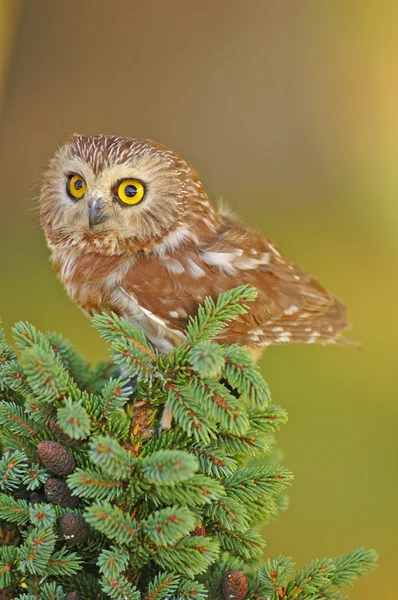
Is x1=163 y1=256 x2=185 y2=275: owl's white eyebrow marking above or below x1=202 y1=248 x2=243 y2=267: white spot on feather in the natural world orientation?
below

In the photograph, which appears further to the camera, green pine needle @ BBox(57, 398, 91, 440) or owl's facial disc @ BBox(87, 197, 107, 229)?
owl's facial disc @ BBox(87, 197, 107, 229)

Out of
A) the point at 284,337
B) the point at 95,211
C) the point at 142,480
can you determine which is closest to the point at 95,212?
the point at 95,211

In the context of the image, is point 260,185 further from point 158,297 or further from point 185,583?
point 185,583

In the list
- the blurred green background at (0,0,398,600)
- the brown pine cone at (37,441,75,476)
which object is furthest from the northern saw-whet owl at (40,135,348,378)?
Answer: the blurred green background at (0,0,398,600)

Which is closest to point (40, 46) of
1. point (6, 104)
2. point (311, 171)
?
point (6, 104)

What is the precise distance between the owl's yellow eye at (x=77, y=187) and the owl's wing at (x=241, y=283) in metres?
0.21

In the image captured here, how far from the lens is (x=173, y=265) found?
1.34 m

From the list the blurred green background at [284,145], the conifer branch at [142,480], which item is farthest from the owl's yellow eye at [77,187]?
the blurred green background at [284,145]

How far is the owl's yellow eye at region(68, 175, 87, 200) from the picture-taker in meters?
1.39

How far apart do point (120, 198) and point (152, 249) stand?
0.44ft

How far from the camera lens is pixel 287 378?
2.90 m

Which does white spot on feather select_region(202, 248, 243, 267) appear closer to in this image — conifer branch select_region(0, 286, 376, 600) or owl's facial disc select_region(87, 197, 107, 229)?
owl's facial disc select_region(87, 197, 107, 229)

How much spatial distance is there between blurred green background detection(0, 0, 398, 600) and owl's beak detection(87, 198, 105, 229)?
5.01ft

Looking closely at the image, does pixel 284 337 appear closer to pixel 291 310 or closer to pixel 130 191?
pixel 291 310
